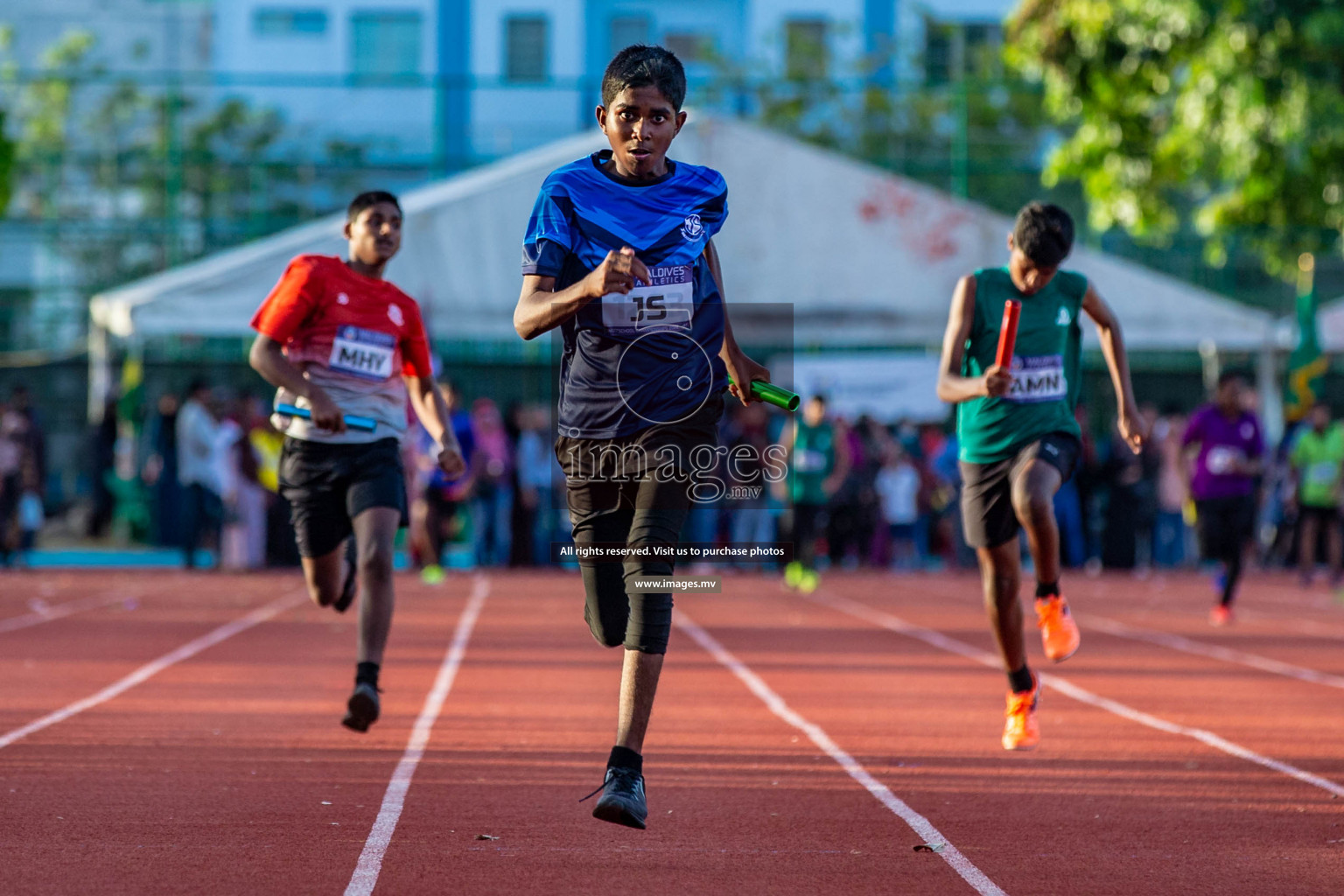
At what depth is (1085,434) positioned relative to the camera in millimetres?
21828

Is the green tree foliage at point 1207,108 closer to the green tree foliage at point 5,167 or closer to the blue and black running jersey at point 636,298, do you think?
the green tree foliage at point 5,167

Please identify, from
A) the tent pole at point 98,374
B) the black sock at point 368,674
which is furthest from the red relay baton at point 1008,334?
the tent pole at point 98,374

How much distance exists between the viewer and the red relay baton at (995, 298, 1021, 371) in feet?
21.1

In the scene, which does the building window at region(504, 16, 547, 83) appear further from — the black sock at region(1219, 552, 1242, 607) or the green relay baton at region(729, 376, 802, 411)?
the green relay baton at region(729, 376, 802, 411)

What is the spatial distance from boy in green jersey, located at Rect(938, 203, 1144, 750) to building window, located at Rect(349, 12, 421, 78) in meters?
34.2

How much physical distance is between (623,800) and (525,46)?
1464 inches

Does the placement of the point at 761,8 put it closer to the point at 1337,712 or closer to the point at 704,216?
the point at 1337,712

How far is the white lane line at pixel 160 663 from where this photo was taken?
285 inches

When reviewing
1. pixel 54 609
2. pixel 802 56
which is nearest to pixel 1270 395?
pixel 54 609

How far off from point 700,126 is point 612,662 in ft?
34.7

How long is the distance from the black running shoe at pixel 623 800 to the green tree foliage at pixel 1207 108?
15.0m

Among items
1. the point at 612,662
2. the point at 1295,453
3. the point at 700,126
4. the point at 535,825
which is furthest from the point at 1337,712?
the point at 700,126

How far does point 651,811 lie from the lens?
548 cm

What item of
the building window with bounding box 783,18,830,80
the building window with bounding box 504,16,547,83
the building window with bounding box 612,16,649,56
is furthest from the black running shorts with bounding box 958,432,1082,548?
the building window with bounding box 612,16,649,56
